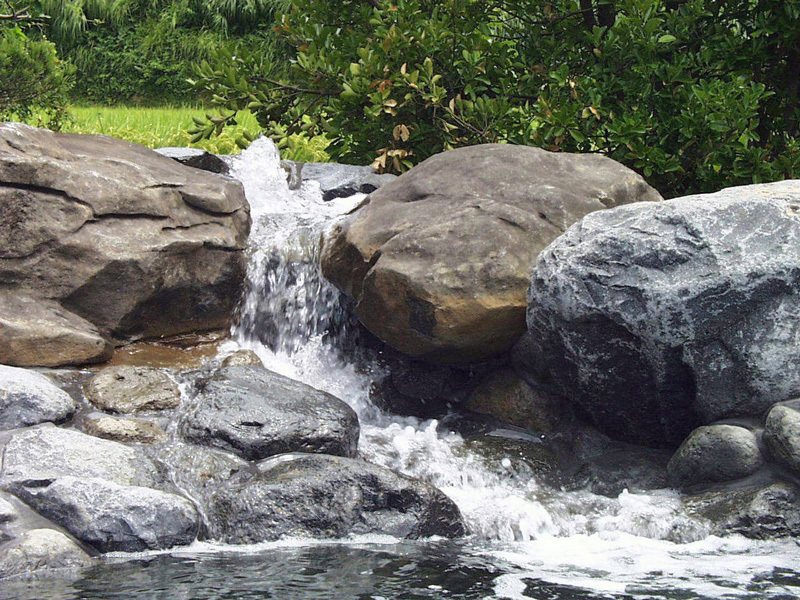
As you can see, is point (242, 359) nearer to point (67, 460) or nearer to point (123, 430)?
point (123, 430)

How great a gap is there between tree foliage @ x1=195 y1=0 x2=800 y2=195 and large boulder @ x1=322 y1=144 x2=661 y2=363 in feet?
2.78

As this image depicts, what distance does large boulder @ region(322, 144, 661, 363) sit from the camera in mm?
5340

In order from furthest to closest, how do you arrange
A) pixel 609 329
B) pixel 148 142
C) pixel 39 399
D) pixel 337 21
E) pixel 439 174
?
pixel 148 142 < pixel 337 21 < pixel 439 174 < pixel 609 329 < pixel 39 399

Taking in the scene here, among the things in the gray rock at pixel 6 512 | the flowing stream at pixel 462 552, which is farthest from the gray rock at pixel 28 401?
the flowing stream at pixel 462 552

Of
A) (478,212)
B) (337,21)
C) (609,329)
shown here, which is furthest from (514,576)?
(337,21)

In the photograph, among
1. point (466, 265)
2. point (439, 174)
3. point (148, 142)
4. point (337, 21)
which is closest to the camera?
point (466, 265)

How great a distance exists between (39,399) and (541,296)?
262cm

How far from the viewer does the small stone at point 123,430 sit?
15.1ft

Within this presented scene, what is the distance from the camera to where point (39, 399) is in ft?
15.0

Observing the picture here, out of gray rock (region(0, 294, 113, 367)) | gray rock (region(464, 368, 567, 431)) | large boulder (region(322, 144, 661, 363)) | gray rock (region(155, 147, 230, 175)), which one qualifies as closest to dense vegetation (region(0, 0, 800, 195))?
gray rock (region(155, 147, 230, 175))

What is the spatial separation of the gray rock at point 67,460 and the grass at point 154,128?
204 inches

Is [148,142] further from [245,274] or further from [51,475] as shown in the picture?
[51,475]

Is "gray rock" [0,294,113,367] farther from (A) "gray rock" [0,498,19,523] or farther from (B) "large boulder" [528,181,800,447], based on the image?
(B) "large boulder" [528,181,800,447]

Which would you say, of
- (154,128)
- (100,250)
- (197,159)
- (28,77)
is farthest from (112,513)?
(154,128)
